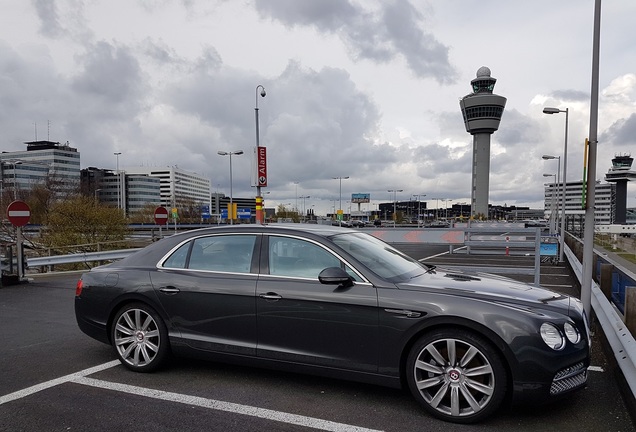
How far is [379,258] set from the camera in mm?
4348

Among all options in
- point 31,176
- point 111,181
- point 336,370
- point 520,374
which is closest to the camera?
point 520,374

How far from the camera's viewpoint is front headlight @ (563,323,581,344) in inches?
134

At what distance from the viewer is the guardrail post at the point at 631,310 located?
468 centimetres

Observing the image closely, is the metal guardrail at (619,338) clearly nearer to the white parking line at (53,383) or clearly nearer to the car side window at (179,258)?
the car side window at (179,258)

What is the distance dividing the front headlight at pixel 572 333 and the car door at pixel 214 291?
2.63 metres

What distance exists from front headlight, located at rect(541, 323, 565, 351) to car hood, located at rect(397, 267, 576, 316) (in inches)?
6.8

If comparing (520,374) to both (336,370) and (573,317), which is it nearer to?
(573,317)

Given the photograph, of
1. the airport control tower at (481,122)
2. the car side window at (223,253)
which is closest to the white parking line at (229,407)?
the car side window at (223,253)

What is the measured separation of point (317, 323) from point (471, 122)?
104979mm

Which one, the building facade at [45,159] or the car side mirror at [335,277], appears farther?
the building facade at [45,159]

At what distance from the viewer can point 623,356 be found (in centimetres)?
427

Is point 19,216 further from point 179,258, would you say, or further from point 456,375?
point 456,375

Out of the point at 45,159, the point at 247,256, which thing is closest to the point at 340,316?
the point at 247,256

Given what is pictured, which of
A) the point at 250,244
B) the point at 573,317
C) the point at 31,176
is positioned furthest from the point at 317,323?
the point at 31,176
